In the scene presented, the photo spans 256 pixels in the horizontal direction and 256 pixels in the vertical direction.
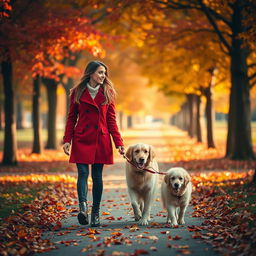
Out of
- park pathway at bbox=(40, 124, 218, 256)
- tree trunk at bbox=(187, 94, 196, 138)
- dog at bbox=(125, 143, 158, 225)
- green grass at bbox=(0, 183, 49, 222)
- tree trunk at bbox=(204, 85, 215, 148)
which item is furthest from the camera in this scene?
tree trunk at bbox=(187, 94, 196, 138)

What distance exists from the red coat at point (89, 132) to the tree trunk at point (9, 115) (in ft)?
32.8

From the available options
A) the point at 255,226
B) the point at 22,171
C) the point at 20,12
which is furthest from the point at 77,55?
the point at 255,226

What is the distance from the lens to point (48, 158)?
65.8ft

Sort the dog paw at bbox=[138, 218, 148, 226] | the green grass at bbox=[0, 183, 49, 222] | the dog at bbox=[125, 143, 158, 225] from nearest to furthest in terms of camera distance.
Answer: the dog at bbox=[125, 143, 158, 225]
the dog paw at bbox=[138, 218, 148, 226]
the green grass at bbox=[0, 183, 49, 222]

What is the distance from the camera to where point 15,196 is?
9625mm

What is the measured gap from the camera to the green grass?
805cm

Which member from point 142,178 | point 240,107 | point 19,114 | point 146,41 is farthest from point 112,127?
point 19,114

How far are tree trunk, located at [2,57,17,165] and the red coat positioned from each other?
10003 mm

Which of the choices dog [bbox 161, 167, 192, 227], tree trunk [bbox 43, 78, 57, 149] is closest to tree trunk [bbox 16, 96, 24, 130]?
tree trunk [bbox 43, 78, 57, 149]

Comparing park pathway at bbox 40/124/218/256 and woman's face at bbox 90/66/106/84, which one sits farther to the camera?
woman's face at bbox 90/66/106/84

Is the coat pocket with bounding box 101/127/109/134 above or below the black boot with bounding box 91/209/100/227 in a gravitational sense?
above

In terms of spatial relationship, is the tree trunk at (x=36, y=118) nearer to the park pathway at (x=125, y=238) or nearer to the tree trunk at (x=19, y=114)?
the park pathway at (x=125, y=238)

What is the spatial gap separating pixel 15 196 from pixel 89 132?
349cm

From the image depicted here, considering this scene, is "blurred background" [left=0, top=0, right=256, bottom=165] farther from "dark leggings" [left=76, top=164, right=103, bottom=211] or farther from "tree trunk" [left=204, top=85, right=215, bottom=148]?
"dark leggings" [left=76, top=164, right=103, bottom=211]
